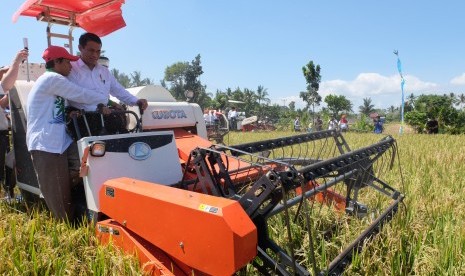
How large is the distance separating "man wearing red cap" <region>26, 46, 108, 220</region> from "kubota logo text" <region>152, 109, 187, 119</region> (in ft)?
3.61

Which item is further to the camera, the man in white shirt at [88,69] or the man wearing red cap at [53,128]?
the man in white shirt at [88,69]

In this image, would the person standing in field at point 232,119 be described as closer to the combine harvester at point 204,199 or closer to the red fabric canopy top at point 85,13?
the red fabric canopy top at point 85,13

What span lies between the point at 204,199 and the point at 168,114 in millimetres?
2345

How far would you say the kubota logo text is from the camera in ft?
12.9

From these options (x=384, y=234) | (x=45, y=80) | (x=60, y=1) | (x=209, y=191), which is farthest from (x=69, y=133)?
(x=384, y=234)

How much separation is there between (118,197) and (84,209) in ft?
2.58

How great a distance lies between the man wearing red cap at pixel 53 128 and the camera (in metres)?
2.74

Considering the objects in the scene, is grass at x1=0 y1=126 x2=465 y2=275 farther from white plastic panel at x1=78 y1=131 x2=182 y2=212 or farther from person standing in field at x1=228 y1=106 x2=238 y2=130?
person standing in field at x1=228 y1=106 x2=238 y2=130

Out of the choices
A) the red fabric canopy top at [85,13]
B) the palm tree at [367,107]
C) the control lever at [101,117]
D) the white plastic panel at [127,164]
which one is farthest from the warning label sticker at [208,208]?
the palm tree at [367,107]

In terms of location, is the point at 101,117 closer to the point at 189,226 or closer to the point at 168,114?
the point at 168,114

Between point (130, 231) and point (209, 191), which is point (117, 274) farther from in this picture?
point (209, 191)

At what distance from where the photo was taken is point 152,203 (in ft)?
6.44

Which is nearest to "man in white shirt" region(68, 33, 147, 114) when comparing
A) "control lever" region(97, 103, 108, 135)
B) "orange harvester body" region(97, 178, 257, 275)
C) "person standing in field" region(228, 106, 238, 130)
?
"control lever" region(97, 103, 108, 135)

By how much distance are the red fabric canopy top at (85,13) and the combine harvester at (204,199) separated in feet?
→ 0.04
